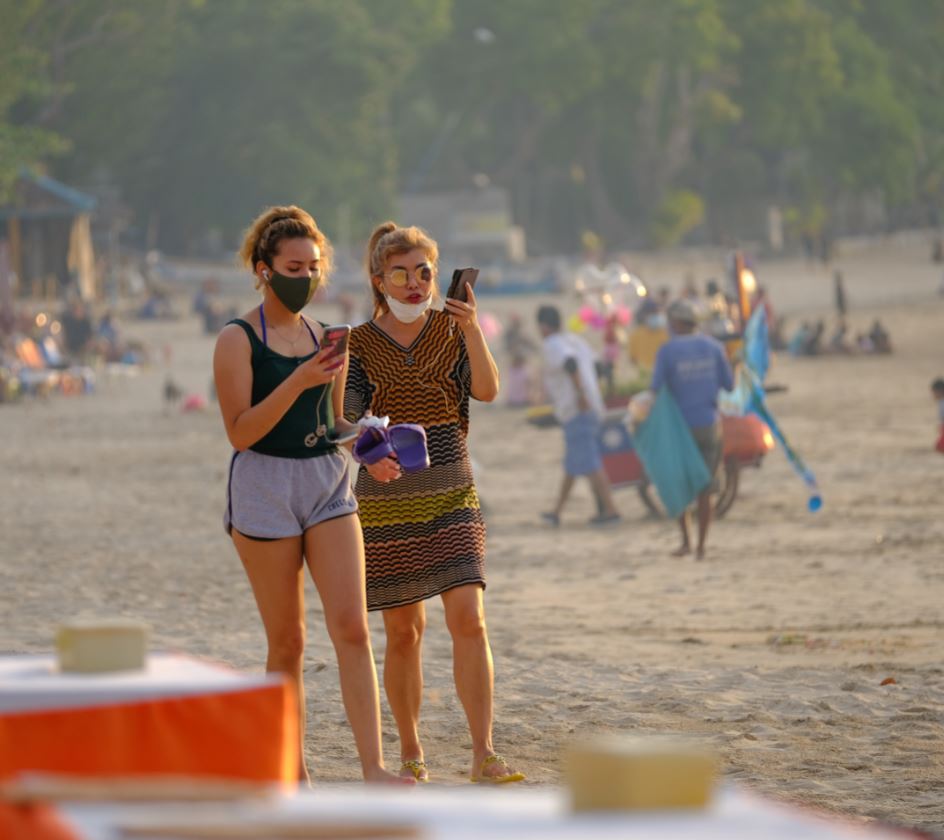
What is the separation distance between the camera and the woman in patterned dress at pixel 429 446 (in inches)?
235

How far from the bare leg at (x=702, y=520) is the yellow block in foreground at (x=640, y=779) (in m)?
10.4

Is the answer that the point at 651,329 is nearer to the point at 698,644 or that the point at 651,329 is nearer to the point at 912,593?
the point at 912,593

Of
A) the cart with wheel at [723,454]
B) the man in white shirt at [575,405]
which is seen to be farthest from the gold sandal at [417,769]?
the cart with wheel at [723,454]

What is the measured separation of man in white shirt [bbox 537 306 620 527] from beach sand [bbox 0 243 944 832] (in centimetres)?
32

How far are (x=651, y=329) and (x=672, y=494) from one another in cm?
685

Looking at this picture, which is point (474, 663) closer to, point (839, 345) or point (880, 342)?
point (839, 345)

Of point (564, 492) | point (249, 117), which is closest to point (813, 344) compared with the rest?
point (564, 492)

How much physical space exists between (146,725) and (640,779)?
1.04 metres

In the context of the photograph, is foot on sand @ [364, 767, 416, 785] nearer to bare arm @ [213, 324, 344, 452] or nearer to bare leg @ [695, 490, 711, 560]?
bare arm @ [213, 324, 344, 452]

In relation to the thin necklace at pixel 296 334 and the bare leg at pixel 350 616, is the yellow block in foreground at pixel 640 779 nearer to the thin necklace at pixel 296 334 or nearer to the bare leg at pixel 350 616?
the bare leg at pixel 350 616

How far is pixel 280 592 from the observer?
5.45 metres

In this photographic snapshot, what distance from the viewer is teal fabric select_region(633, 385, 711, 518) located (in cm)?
1295

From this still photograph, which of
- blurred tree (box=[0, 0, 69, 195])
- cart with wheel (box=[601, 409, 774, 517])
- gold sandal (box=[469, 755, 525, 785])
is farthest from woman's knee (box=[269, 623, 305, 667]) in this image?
blurred tree (box=[0, 0, 69, 195])

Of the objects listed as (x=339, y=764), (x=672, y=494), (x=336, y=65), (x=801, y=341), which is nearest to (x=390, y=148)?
(x=336, y=65)
